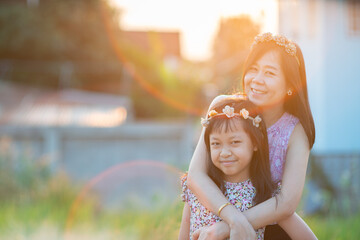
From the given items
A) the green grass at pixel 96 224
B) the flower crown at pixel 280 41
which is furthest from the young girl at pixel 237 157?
the green grass at pixel 96 224

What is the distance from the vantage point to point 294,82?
8.20ft

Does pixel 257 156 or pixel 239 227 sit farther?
pixel 257 156

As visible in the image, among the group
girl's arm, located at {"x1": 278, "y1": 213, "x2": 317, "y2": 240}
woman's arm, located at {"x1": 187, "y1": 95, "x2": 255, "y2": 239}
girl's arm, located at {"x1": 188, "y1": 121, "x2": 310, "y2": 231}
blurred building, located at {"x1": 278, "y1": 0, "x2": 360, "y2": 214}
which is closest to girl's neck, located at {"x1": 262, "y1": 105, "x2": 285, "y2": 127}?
girl's arm, located at {"x1": 188, "y1": 121, "x2": 310, "y2": 231}

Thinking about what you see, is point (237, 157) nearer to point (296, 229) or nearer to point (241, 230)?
point (241, 230)

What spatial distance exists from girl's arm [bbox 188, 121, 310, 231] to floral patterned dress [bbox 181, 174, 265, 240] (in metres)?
0.07

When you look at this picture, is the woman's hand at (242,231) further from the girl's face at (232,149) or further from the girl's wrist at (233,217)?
the girl's face at (232,149)

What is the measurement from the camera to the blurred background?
624 centimetres

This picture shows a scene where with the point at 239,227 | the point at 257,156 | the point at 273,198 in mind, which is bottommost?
the point at 239,227

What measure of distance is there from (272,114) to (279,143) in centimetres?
19

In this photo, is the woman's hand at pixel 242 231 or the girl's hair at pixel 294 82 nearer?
the woman's hand at pixel 242 231

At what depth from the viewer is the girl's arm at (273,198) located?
2.27m

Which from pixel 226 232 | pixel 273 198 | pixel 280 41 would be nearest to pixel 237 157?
pixel 273 198

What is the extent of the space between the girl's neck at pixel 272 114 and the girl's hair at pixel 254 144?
7 cm

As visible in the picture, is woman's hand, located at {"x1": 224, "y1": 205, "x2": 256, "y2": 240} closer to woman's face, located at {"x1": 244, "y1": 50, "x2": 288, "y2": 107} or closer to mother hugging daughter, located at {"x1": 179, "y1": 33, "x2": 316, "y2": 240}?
mother hugging daughter, located at {"x1": 179, "y1": 33, "x2": 316, "y2": 240}
